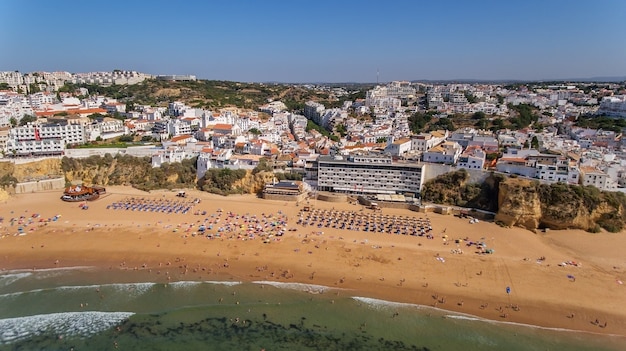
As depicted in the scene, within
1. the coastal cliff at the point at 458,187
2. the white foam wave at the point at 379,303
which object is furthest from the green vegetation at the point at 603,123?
the white foam wave at the point at 379,303

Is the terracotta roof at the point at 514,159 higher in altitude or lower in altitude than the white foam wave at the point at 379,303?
higher

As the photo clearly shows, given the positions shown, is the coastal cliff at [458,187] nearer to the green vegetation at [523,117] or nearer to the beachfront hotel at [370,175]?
the beachfront hotel at [370,175]

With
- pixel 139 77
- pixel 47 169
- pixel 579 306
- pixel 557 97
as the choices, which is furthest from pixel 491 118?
pixel 139 77

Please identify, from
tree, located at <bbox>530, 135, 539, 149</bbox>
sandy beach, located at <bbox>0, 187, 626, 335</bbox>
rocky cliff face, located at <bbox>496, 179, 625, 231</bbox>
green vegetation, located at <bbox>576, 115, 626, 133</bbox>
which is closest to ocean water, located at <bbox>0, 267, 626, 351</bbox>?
sandy beach, located at <bbox>0, 187, 626, 335</bbox>

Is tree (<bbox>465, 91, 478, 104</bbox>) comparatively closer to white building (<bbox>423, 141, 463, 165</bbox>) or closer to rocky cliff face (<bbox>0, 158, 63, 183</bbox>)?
white building (<bbox>423, 141, 463, 165</bbox>)

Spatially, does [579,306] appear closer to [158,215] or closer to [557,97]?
[158,215]

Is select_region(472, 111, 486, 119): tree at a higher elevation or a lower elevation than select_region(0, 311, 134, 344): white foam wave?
higher
